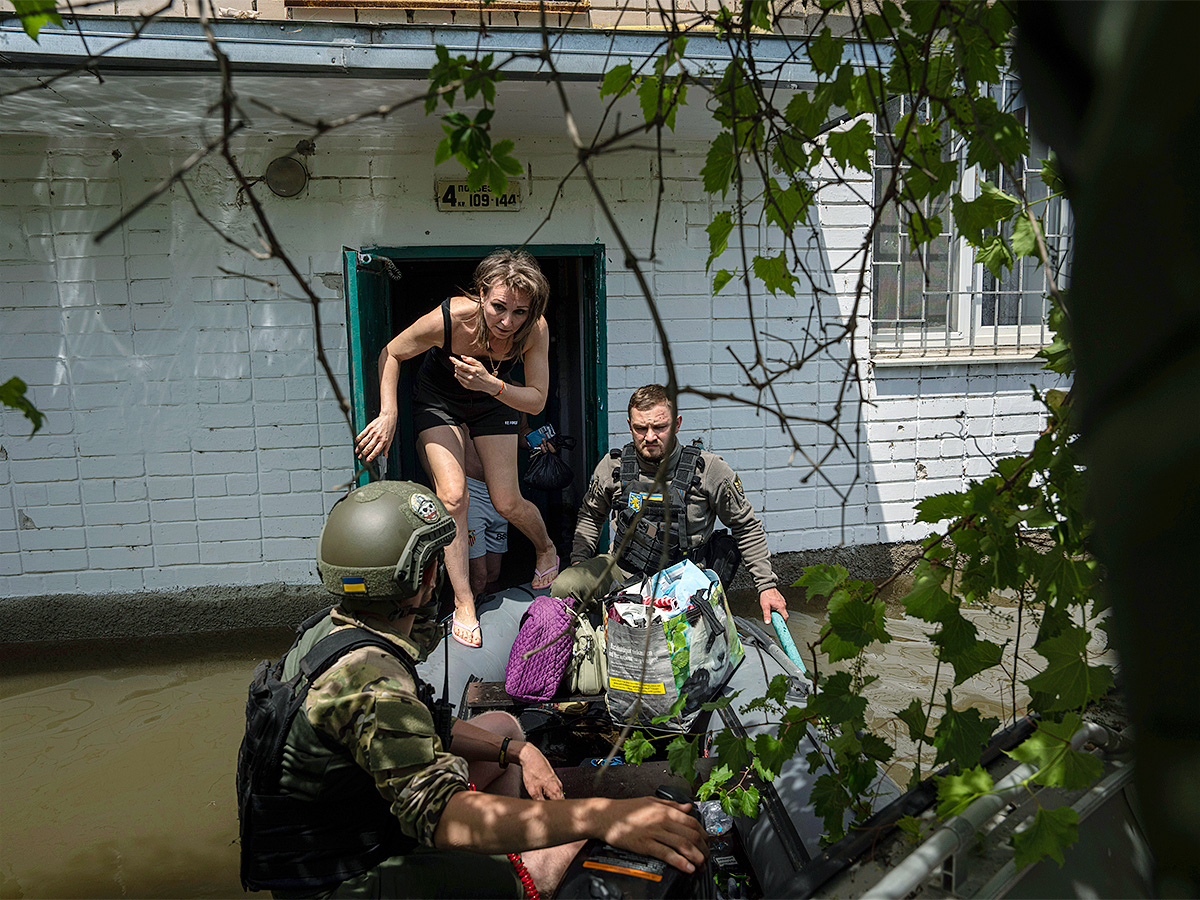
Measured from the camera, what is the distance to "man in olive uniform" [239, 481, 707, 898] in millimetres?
1666

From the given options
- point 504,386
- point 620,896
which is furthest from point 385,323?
point 620,896

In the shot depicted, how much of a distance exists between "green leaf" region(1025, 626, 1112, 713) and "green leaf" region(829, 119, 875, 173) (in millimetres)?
1062

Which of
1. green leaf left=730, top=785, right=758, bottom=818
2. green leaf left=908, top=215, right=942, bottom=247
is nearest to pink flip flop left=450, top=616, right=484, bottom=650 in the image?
green leaf left=730, top=785, right=758, bottom=818

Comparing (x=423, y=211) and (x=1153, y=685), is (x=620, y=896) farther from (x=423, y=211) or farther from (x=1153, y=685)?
(x=423, y=211)

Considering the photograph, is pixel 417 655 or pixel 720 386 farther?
pixel 720 386

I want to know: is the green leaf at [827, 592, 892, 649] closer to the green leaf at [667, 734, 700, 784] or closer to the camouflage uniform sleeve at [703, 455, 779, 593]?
the green leaf at [667, 734, 700, 784]

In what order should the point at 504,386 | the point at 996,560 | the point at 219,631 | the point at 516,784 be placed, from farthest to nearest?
the point at 219,631 < the point at 504,386 < the point at 516,784 < the point at 996,560

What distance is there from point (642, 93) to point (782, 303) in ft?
11.9

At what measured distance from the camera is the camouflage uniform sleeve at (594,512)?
151 inches

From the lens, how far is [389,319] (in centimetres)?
470

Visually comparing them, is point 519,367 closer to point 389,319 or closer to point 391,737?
point 389,319

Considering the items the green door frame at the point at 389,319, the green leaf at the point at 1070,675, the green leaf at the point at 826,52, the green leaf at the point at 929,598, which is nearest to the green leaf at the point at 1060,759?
the green leaf at the point at 1070,675

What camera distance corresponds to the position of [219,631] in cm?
487

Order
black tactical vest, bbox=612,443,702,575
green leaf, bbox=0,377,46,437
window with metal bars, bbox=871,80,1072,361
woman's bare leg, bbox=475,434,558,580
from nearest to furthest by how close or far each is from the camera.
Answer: green leaf, bbox=0,377,46,437
black tactical vest, bbox=612,443,702,575
woman's bare leg, bbox=475,434,558,580
window with metal bars, bbox=871,80,1072,361
